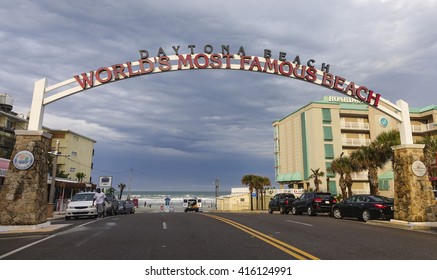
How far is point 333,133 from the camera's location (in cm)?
5366

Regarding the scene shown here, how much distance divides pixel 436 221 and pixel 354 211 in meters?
4.30

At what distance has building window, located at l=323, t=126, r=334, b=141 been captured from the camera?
53312 mm

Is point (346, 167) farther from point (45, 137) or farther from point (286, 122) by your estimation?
point (286, 122)

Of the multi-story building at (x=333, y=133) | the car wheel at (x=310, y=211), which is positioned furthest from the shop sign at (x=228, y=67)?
the multi-story building at (x=333, y=133)

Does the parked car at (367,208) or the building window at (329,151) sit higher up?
the building window at (329,151)

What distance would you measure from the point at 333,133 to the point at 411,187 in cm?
4022

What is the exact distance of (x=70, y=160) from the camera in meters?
69.3

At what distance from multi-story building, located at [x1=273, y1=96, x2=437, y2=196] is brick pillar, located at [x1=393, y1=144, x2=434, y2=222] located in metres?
35.7

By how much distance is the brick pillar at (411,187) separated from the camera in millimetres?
14586

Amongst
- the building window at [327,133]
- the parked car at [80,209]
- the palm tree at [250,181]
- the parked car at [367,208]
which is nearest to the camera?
the parked car at [367,208]

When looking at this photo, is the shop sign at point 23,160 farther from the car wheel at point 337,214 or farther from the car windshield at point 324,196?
the car windshield at point 324,196

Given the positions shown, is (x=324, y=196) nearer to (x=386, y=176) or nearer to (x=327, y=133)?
(x=386, y=176)
